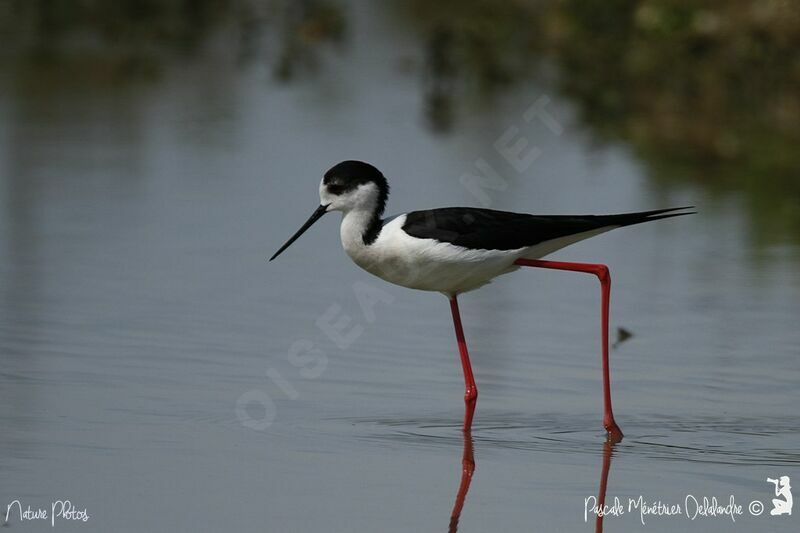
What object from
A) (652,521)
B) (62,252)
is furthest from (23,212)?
(652,521)

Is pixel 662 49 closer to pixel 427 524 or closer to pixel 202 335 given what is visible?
pixel 202 335

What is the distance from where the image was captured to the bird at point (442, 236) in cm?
595

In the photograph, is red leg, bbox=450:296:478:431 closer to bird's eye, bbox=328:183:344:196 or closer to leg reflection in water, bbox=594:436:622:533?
leg reflection in water, bbox=594:436:622:533

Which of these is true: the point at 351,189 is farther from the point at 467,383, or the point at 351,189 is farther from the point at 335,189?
the point at 467,383

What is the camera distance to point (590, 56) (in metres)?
17.9

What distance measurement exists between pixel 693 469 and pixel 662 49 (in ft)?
40.3

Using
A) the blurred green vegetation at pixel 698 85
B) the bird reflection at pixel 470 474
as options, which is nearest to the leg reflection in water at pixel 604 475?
the bird reflection at pixel 470 474

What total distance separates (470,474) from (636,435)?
759 mm

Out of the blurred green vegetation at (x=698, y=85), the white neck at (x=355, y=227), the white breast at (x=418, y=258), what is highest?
the blurred green vegetation at (x=698, y=85)

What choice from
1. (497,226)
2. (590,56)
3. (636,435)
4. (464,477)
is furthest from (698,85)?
(464,477)

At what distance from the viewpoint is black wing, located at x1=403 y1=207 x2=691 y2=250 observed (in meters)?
5.99

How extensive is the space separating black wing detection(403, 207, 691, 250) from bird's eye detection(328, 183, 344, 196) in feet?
0.83

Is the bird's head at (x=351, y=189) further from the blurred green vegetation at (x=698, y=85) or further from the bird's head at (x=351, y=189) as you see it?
the blurred green vegetation at (x=698, y=85)

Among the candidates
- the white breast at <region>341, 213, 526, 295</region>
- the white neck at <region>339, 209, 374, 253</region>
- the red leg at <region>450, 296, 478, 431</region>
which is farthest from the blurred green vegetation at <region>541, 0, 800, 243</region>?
the white neck at <region>339, 209, 374, 253</region>
